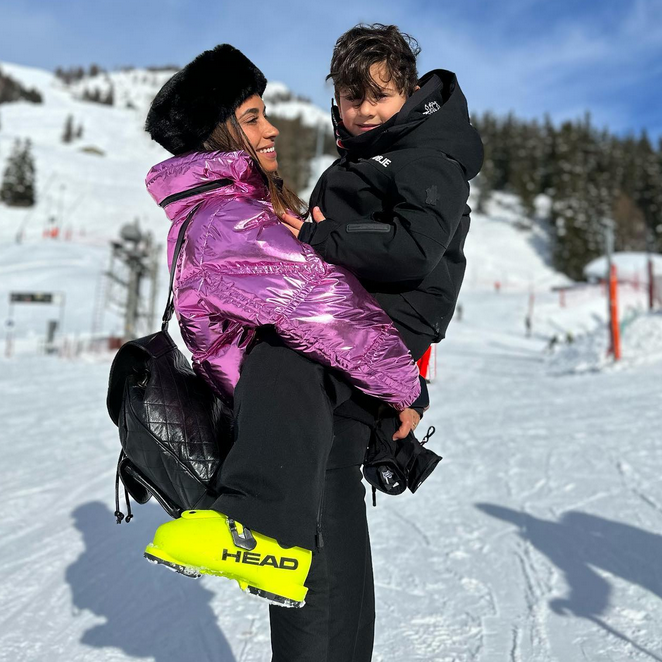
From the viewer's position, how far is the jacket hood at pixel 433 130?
145 centimetres

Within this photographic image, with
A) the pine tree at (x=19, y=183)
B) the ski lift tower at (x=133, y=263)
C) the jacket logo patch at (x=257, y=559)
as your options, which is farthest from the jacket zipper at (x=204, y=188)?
the pine tree at (x=19, y=183)

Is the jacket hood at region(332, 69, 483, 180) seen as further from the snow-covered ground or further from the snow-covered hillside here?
the snow-covered hillside

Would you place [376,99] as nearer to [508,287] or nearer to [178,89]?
[178,89]

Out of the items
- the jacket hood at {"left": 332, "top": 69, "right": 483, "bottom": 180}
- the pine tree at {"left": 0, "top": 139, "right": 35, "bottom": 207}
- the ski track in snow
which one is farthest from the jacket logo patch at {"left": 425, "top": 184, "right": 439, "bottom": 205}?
the pine tree at {"left": 0, "top": 139, "right": 35, "bottom": 207}

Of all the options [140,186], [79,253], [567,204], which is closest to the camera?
[79,253]

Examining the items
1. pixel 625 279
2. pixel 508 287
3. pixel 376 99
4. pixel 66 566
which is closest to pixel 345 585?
pixel 376 99

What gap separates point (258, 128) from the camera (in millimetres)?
1678

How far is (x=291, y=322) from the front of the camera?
133 cm

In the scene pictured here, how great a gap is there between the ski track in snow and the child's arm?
1710mm

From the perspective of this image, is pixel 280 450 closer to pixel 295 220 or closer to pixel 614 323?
pixel 295 220

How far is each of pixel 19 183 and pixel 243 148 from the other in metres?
54.2

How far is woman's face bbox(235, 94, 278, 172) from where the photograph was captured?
64.5 inches

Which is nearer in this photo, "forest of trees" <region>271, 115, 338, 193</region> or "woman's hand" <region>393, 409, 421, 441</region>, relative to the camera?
"woman's hand" <region>393, 409, 421, 441</region>

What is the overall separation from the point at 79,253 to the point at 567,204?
34.4 meters
